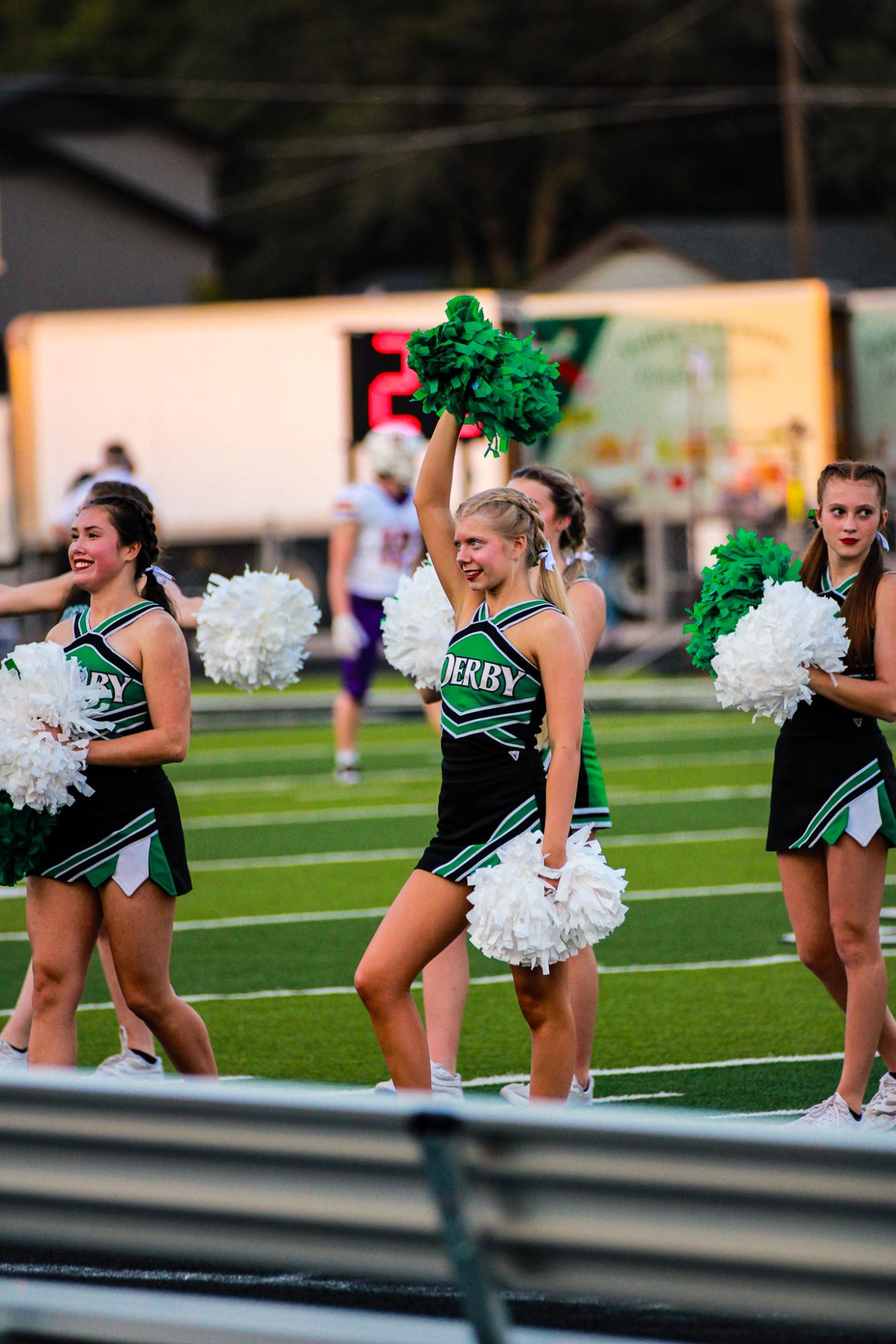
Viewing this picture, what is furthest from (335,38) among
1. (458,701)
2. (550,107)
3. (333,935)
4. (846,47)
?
(458,701)

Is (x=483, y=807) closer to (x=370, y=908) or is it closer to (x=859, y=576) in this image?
(x=859, y=576)

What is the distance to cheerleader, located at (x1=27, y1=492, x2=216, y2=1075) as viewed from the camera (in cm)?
484

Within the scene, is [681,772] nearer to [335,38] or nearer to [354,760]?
[354,760]

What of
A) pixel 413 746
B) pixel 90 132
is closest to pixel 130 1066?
pixel 413 746

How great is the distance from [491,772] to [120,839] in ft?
3.14

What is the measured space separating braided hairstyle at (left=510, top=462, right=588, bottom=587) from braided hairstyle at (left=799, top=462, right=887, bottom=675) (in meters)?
0.68

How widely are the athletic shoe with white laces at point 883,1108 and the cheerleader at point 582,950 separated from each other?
2.55 ft

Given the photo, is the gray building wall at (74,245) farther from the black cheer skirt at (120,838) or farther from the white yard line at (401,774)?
the black cheer skirt at (120,838)

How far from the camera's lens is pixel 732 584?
521cm

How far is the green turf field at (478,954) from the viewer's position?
612 centimetres

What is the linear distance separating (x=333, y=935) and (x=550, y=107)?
42.7 metres

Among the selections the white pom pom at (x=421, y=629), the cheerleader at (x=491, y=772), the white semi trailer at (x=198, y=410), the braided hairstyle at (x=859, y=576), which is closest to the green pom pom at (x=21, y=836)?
the cheerleader at (x=491, y=772)

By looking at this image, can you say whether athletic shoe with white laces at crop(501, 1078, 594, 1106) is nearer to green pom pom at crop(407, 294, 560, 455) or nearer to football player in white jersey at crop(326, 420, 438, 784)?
green pom pom at crop(407, 294, 560, 455)

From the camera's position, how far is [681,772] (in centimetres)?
1357
